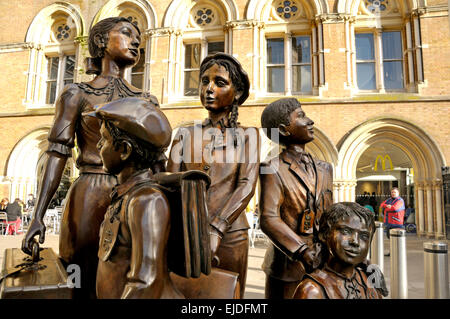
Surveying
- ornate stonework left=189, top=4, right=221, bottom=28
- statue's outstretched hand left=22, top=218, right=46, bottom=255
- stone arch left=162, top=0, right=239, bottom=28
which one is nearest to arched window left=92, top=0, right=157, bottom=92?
stone arch left=162, top=0, right=239, bottom=28

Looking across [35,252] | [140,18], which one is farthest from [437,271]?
[140,18]

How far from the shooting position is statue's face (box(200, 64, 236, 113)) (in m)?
1.40

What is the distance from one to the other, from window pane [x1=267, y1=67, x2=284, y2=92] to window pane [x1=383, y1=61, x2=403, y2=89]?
3468 millimetres

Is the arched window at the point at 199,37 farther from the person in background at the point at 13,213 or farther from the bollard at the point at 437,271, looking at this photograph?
the bollard at the point at 437,271

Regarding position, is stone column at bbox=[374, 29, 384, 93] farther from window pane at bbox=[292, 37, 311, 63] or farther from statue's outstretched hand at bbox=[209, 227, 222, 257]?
statue's outstretched hand at bbox=[209, 227, 222, 257]

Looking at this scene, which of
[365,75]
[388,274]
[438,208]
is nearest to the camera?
[388,274]

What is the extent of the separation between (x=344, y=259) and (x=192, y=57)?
11337 mm

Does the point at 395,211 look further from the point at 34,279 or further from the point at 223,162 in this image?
the point at 34,279

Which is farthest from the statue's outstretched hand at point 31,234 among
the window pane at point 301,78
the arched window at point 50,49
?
the arched window at point 50,49

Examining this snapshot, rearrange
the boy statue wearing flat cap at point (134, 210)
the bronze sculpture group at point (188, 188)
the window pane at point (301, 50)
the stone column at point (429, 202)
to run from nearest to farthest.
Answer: the boy statue wearing flat cap at point (134, 210), the bronze sculpture group at point (188, 188), the stone column at point (429, 202), the window pane at point (301, 50)

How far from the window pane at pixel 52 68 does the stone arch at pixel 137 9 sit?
2.95 metres

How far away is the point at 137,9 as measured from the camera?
11.4m

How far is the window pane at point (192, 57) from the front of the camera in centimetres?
1134

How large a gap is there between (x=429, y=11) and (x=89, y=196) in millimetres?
11901
